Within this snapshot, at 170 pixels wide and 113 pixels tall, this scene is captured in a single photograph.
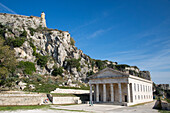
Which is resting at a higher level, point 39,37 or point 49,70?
point 39,37

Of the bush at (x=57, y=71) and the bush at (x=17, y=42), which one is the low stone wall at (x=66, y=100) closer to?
the bush at (x=57, y=71)

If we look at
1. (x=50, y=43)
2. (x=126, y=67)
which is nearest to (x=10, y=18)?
(x=50, y=43)

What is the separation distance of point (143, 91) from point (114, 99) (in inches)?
403

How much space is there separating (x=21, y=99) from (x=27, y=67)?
27.0m

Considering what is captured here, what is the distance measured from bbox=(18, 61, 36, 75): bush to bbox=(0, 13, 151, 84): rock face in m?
2.81

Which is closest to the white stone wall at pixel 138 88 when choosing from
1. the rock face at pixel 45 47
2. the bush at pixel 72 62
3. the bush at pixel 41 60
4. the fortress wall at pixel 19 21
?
the rock face at pixel 45 47

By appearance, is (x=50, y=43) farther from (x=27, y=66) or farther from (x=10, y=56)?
(x=10, y=56)

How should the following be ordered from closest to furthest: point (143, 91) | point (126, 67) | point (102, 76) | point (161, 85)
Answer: point (102, 76)
point (143, 91)
point (161, 85)
point (126, 67)

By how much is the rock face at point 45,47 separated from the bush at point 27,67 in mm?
2814

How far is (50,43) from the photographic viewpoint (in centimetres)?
7531

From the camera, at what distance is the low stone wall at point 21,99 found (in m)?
28.9

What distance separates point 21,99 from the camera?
101 feet

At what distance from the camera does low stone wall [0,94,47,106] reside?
28.9m

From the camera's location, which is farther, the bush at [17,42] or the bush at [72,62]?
the bush at [72,62]
